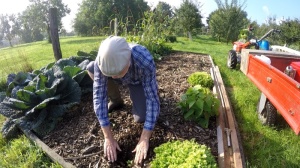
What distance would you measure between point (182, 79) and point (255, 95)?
1280mm

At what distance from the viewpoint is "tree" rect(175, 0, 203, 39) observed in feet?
56.7

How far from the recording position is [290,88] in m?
2.05

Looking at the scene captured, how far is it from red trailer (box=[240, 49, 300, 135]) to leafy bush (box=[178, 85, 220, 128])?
0.65 m

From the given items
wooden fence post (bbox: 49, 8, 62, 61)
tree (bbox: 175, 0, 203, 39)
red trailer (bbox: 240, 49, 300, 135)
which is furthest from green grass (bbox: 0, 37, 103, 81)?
tree (bbox: 175, 0, 203, 39)

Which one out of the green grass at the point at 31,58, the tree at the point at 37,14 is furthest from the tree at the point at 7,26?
the green grass at the point at 31,58

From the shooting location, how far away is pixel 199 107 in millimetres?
2492

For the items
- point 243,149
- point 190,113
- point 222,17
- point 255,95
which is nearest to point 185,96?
point 190,113

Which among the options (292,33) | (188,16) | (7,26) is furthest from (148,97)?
(7,26)

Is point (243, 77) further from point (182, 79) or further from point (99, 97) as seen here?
point (99, 97)

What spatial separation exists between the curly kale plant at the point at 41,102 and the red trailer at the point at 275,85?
2.35 m

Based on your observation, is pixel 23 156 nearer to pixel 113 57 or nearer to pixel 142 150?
pixel 142 150

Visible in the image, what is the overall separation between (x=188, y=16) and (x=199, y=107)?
631 inches

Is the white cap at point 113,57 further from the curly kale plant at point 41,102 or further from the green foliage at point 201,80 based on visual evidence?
the green foliage at point 201,80

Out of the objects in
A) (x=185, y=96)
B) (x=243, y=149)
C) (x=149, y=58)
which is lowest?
(x=243, y=149)
